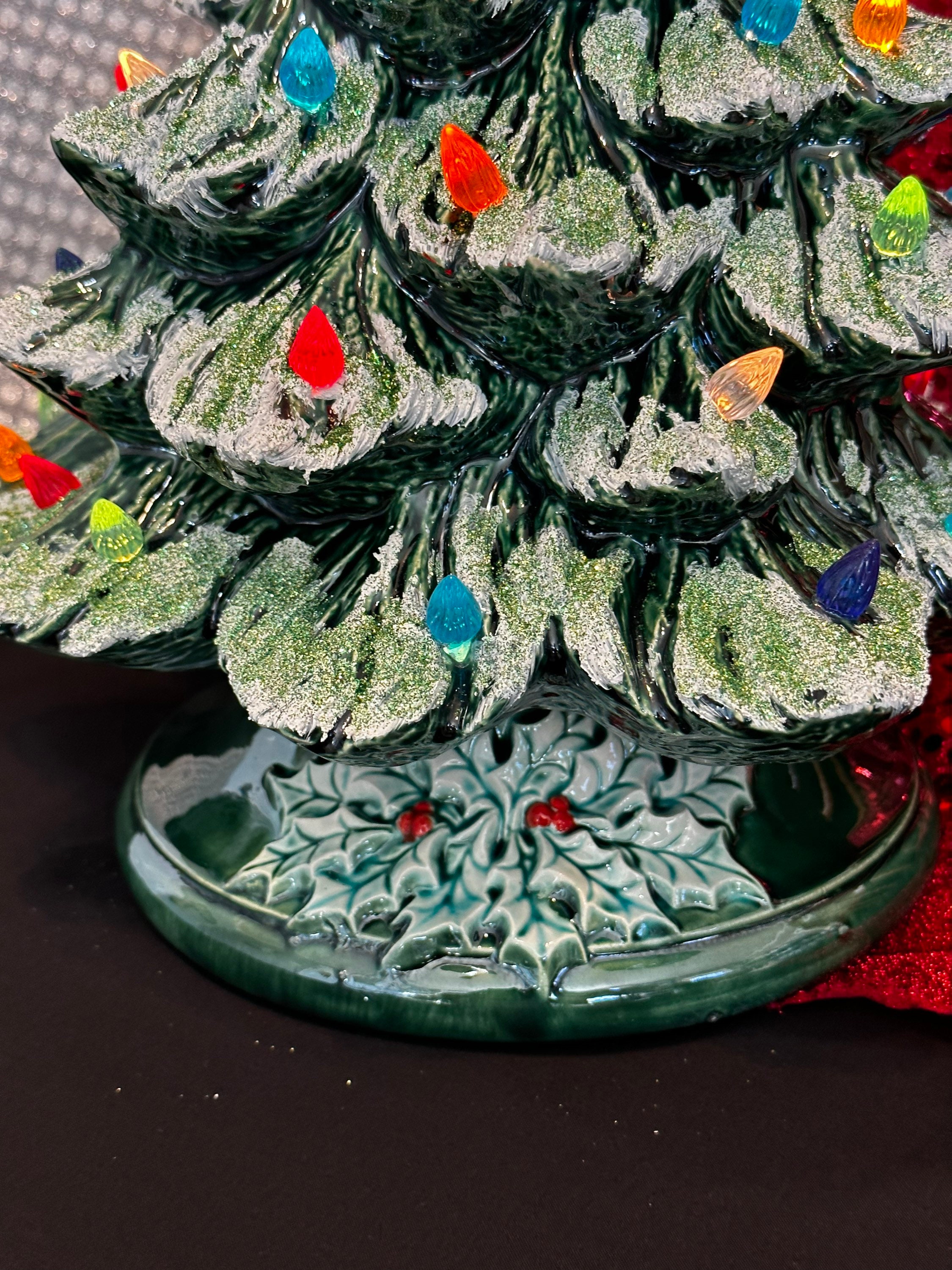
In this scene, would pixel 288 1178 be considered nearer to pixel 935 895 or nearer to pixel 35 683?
A: pixel 935 895

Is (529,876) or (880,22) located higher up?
(880,22)

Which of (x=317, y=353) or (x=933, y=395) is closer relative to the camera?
(x=317, y=353)

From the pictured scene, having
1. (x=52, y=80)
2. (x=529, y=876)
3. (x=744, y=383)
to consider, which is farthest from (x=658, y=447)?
(x=52, y=80)

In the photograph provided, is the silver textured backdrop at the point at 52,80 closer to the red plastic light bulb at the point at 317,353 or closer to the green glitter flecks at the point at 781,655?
the red plastic light bulb at the point at 317,353

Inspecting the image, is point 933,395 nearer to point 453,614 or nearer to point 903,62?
point 903,62

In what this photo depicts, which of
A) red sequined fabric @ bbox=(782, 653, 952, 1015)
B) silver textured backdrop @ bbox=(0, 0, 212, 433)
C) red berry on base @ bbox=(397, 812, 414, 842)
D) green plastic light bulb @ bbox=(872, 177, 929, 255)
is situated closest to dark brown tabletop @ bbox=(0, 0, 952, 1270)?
red sequined fabric @ bbox=(782, 653, 952, 1015)

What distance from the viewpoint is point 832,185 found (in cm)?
54

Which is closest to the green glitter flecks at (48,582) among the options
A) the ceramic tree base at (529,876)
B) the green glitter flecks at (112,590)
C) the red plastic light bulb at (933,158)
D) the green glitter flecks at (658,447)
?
the green glitter flecks at (112,590)

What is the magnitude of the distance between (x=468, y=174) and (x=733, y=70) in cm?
12

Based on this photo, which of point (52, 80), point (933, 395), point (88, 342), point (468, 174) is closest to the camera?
point (468, 174)

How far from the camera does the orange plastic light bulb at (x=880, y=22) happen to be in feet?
1.67

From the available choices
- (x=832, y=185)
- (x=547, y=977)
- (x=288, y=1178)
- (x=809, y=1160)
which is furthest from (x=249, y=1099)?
(x=832, y=185)

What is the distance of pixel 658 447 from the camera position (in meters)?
0.53

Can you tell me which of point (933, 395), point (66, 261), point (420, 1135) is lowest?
point (420, 1135)
